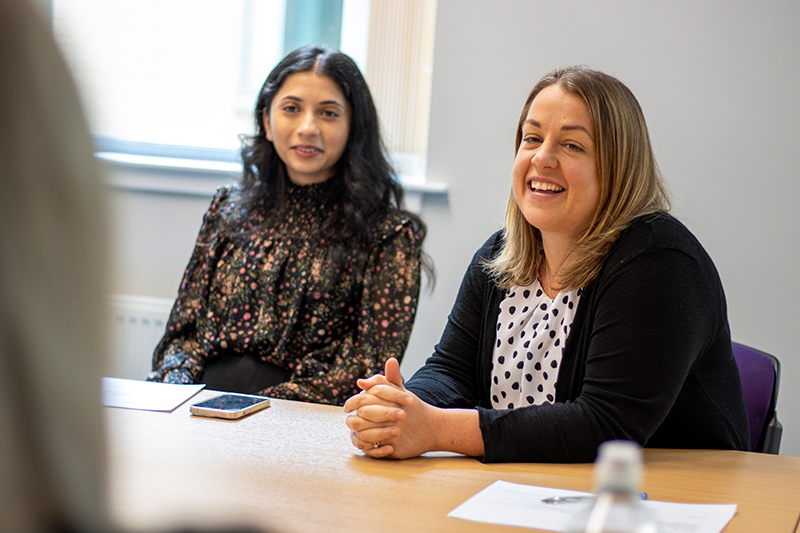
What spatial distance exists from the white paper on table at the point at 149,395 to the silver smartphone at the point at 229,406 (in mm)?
58

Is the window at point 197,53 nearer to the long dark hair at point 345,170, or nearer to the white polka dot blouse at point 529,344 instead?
the long dark hair at point 345,170

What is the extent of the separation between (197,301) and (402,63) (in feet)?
3.99

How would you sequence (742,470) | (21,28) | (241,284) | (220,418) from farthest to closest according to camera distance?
(241,284) < (220,418) < (742,470) < (21,28)

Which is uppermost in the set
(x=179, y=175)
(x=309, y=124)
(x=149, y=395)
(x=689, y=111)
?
(x=689, y=111)

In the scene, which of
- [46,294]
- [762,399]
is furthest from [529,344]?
[46,294]

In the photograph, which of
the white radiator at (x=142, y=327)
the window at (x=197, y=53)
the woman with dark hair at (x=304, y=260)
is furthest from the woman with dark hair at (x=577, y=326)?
the white radiator at (x=142, y=327)

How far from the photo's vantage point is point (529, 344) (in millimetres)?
1553

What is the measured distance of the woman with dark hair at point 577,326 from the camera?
49.9 inches

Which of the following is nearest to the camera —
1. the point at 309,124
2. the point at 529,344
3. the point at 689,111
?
the point at 529,344

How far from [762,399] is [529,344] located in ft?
1.86

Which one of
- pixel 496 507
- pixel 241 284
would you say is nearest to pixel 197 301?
pixel 241 284

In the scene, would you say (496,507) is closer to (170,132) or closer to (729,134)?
(729,134)

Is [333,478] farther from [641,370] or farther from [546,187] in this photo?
[546,187]

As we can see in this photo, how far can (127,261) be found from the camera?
0.55m
